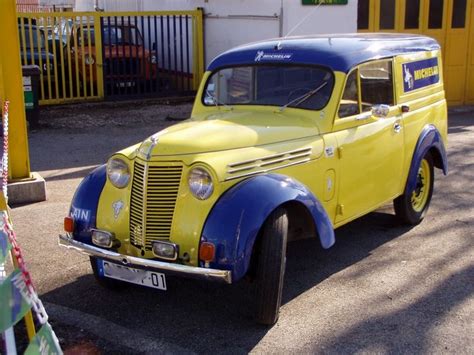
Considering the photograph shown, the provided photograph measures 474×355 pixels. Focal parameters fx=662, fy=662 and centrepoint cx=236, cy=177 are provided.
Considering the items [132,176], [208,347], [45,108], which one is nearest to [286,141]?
[132,176]

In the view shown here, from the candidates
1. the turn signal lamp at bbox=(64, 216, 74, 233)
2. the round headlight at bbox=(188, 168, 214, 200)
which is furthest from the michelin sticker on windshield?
the turn signal lamp at bbox=(64, 216, 74, 233)

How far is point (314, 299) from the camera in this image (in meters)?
4.76

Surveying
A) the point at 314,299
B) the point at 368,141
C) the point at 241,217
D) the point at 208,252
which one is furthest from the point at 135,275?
the point at 368,141

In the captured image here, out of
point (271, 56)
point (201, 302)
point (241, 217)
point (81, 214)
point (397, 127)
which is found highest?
point (271, 56)

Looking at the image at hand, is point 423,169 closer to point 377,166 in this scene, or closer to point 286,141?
point 377,166

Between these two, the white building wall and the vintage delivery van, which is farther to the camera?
the white building wall

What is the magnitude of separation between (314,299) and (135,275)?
52.6 inches

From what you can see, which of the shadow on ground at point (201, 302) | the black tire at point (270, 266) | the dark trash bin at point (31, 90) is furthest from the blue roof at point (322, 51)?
the dark trash bin at point (31, 90)

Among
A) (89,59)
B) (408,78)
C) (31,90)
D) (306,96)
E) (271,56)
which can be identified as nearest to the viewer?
(306,96)

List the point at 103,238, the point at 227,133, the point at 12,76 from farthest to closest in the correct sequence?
the point at 12,76
the point at 227,133
the point at 103,238

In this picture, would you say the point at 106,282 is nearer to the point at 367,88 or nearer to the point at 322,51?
the point at 322,51

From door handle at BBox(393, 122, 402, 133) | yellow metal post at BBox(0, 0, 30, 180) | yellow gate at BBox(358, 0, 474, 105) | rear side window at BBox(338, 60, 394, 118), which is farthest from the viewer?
yellow gate at BBox(358, 0, 474, 105)

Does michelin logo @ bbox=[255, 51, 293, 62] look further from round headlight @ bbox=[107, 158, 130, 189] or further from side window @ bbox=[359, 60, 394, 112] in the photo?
round headlight @ bbox=[107, 158, 130, 189]

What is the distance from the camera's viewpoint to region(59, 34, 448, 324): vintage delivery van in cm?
414
